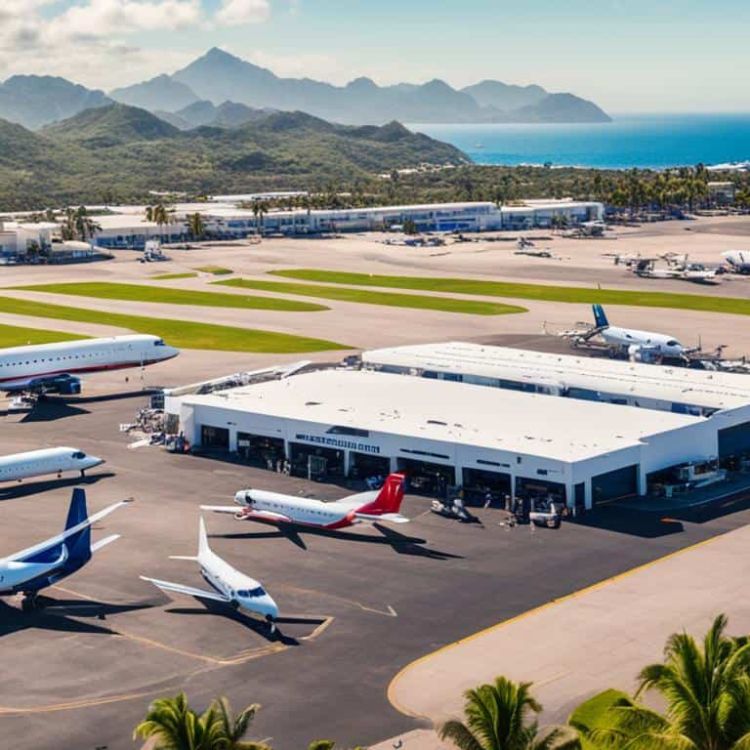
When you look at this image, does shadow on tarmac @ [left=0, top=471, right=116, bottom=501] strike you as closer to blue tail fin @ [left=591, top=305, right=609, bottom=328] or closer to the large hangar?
the large hangar

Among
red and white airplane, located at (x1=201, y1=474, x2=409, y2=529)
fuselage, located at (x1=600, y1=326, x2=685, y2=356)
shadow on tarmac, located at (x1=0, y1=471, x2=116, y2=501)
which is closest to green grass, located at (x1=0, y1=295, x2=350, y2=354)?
fuselage, located at (x1=600, y1=326, x2=685, y2=356)

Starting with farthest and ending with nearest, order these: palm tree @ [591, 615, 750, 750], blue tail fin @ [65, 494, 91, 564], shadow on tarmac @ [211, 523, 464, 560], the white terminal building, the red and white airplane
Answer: the white terminal building, the red and white airplane, shadow on tarmac @ [211, 523, 464, 560], blue tail fin @ [65, 494, 91, 564], palm tree @ [591, 615, 750, 750]

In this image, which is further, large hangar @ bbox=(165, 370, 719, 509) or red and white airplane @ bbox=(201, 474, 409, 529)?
large hangar @ bbox=(165, 370, 719, 509)

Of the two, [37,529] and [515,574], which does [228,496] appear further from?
[515,574]

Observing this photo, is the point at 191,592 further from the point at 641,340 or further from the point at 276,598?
the point at 641,340

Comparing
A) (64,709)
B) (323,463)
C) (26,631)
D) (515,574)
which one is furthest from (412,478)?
(64,709)
